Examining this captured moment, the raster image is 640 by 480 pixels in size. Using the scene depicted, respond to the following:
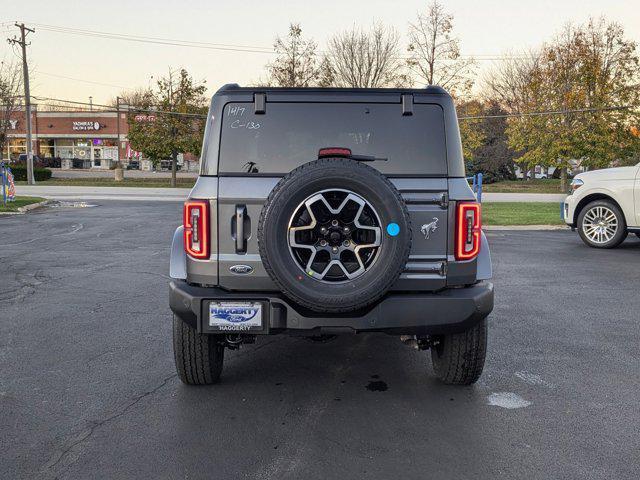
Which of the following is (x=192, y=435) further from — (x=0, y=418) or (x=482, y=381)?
(x=482, y=381)

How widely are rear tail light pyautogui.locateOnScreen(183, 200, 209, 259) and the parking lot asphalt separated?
1.01 m

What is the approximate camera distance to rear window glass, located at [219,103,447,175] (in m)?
3.94

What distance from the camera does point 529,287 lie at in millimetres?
8055

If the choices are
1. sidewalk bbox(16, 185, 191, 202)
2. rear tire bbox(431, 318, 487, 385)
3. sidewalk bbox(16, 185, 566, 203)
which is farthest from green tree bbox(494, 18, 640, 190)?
rear tire bbox(431, 318, 487, 385)

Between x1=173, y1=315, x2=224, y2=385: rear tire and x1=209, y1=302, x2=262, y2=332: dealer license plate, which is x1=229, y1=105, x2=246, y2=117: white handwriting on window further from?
x1=173, y1=315, x2=224, y2=385: rear tire

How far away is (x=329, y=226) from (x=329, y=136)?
2.37 ft

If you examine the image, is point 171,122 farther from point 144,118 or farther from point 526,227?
point 526,227

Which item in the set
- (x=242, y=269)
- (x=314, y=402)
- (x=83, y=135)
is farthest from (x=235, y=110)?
(x=83, y=135)

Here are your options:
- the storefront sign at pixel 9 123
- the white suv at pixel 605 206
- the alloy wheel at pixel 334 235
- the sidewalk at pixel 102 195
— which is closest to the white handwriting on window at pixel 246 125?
the alloy wheel at pixel 334 235

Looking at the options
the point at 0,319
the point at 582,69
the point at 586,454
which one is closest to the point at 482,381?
the point at 586,454

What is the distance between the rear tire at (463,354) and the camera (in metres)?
4.16

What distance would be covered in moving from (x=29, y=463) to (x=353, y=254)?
2043 millimetres

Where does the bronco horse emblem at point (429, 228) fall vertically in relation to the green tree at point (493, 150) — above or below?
below

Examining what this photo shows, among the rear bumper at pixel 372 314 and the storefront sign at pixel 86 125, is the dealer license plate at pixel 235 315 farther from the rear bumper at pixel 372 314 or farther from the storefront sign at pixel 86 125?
the storefront sign at pixel 86 125
